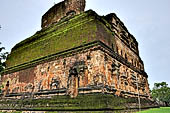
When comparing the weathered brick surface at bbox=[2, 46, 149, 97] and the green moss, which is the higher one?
the green moss

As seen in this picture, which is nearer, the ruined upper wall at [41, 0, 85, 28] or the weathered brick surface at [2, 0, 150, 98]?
the weathered brick surface at [2, 0, 150, 98]

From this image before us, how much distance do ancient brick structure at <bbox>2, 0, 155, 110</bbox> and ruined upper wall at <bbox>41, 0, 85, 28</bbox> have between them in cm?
345

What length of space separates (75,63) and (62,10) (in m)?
9.09

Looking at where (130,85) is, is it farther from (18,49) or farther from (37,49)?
(18,49)

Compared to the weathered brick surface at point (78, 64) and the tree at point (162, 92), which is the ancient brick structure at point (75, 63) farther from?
the tree at point (162, 92)

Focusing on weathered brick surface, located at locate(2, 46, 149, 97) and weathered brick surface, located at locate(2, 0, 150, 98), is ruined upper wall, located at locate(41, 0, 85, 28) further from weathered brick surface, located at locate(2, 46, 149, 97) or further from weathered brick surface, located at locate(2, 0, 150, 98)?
weathered brick surface, located at locate(2, 46, 149, 97)

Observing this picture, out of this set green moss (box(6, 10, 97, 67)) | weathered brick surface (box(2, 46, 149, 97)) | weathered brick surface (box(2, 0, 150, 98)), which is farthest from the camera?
green moss (box(6, 10, 97, 67))

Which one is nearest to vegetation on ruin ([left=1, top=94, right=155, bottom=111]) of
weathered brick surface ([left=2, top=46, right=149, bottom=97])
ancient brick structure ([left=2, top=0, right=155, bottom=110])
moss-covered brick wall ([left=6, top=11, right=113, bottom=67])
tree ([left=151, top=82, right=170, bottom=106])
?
ancient brick structure ([left=2, top=0, right=155, bottom=110])

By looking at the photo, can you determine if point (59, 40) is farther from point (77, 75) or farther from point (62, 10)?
point (62, 10)

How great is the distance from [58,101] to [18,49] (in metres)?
10.1

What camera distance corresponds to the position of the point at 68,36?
10.1 meters

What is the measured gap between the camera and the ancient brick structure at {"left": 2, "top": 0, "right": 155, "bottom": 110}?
25.5 ft

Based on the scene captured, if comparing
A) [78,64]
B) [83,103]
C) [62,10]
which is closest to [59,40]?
[78,64]

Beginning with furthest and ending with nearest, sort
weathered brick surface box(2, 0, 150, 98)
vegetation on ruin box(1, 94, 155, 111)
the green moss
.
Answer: the green moss < weathered brick surface box(2, 0, 150, 98) < vegetation on ruin box(1, 94, 155, 111)
